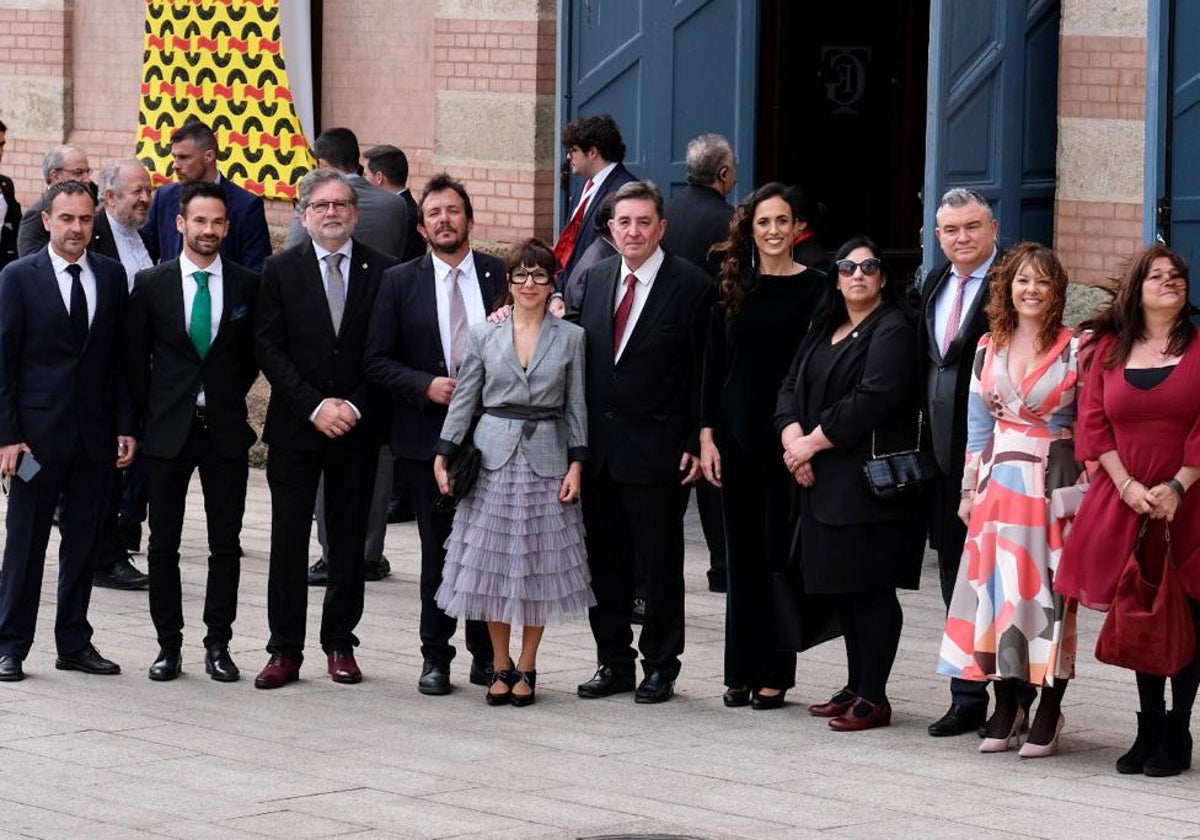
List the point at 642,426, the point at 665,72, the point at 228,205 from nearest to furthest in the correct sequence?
the point at 642,426
the point at 228,205
the point at 665,72

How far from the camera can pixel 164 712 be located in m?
9.12

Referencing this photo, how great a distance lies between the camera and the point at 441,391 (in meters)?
9.42

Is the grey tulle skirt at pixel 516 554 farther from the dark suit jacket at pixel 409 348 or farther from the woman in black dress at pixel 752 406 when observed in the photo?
the woman in black dress at pixel 752 406

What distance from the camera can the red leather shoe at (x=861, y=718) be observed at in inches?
350

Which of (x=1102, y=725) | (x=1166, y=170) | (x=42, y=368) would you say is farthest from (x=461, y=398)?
(x=1166, y=170)

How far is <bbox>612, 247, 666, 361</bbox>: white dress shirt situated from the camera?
9.35m

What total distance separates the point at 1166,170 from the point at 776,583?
159 inches

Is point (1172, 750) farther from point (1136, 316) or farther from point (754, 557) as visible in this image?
point (754, 557)

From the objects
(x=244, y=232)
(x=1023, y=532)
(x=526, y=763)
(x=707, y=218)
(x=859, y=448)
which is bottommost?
(x=526, y=763)

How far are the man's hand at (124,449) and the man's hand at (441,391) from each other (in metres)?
1.19

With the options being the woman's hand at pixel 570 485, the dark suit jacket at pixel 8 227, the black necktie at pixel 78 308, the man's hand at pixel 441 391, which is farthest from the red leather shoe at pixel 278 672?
the dark suit jacket at pixel 8 227

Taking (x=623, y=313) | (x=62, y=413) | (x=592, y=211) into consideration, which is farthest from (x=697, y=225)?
(x=62, y=413)

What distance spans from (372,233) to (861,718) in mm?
4511

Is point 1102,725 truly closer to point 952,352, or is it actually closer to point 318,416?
point 952,352
